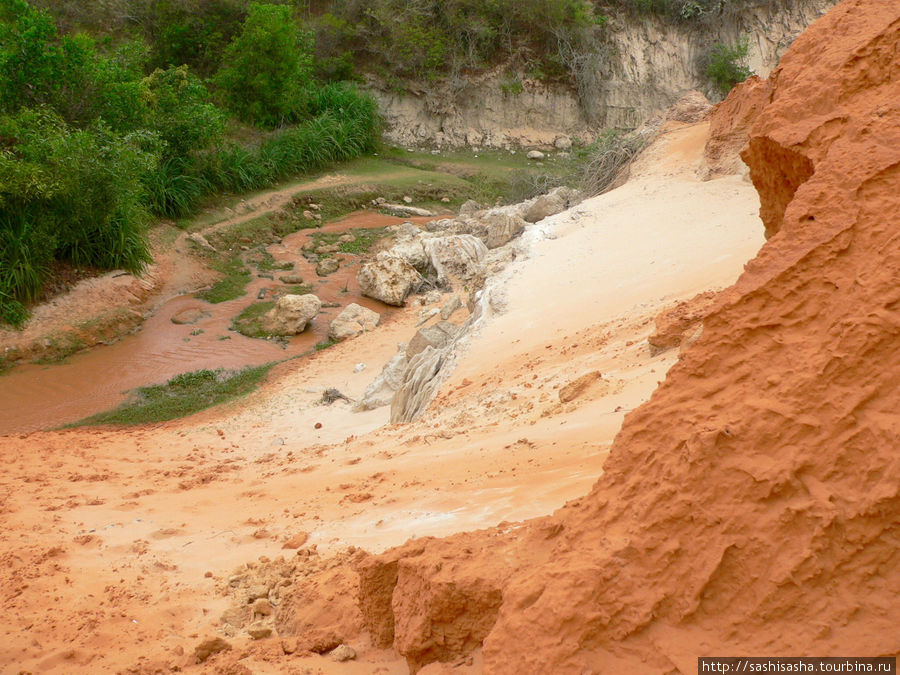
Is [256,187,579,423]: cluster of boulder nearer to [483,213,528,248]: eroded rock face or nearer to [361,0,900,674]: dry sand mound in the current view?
[483,213,528,248]: eroded rock face

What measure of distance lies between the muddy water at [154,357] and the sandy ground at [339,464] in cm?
132

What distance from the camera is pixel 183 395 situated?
31.7 ft

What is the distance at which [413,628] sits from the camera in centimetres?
219

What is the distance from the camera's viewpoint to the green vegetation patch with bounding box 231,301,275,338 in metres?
11.9

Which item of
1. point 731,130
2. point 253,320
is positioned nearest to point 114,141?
point 253,320

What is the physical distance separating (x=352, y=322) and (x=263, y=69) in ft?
33.3

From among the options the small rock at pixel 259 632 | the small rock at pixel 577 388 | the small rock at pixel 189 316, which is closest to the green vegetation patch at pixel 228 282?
the small rock at pixel 189 316

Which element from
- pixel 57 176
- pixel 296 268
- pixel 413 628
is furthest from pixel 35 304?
pixel 413 628

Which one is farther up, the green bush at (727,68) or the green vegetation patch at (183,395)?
the green bush at (727,68)

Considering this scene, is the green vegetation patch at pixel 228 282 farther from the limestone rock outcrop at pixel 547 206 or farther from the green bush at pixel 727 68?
the green bush at pixel 727 68

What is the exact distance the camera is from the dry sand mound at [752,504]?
169cm

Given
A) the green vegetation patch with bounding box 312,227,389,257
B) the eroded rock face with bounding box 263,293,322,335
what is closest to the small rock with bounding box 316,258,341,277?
the green vegetation patch with bounding box 312,227,389,257

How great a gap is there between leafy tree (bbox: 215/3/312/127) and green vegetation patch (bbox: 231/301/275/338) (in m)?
8.40

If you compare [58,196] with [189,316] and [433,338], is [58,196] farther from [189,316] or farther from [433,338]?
[433,338]
